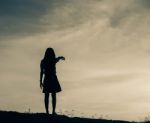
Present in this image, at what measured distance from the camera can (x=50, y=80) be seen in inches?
931

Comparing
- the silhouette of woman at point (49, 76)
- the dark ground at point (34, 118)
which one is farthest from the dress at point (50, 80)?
the dark ground at point (34, 118)

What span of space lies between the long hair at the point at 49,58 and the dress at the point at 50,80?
88 millimetres

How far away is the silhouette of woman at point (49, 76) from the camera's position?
2353 cm

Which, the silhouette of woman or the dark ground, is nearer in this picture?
the dark ground

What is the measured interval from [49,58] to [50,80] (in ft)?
3.00

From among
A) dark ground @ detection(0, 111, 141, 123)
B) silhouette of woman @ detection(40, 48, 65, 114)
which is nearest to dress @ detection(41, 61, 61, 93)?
silhouette of woman @ detection(40, 48, 65, 114)

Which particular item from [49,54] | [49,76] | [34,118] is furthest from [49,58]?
[34,118]

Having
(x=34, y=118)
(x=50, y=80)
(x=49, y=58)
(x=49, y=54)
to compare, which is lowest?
(x=34, y=118)

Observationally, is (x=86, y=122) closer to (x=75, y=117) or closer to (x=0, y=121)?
(x=75, y=117)

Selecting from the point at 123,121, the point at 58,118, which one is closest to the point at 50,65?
the point at 58,118

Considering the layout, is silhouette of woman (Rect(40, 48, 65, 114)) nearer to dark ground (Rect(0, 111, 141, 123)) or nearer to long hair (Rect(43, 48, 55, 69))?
long hair (Rect(43, 48, 55, 69))

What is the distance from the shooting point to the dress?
77.3 ft

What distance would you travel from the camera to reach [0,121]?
21.9 metres

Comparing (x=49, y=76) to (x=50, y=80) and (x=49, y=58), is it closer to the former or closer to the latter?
(x=50, y=80)
